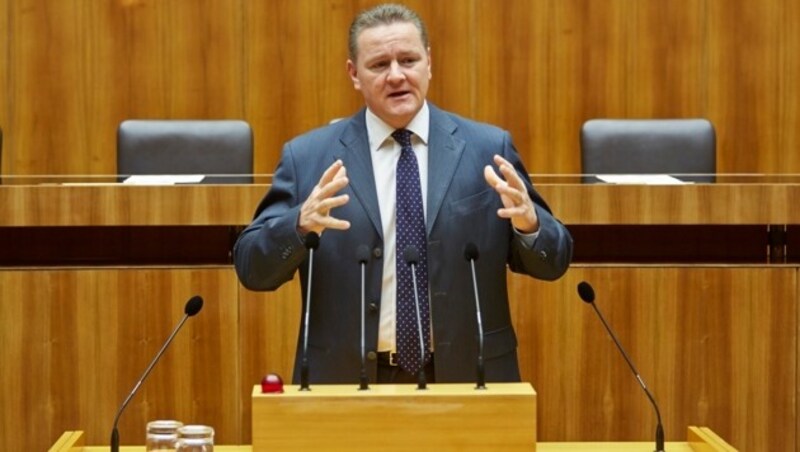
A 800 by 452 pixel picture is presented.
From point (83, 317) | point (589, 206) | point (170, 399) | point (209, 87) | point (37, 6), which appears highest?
point (37, 6)

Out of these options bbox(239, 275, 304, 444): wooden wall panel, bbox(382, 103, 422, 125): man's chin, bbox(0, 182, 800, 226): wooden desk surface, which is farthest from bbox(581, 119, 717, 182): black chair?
bbox(382, 103, 422, 125): man's chin

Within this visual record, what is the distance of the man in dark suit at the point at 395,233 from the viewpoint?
8.72 ft

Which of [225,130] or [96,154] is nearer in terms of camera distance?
[225,130]

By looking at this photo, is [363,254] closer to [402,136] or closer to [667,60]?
[402,136]

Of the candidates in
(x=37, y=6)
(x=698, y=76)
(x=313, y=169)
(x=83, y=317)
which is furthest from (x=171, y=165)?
(x=698, y=76)

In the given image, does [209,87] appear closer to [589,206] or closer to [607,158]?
[607,158]

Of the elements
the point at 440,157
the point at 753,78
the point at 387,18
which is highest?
the point at 753,78

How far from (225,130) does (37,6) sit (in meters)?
1.60

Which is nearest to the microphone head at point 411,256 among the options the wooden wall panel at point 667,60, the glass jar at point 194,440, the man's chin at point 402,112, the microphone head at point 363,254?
the microphone head at point 363,254

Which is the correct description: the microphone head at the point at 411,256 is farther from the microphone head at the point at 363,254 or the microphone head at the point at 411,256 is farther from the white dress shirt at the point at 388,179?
the white dress shirt at the point at 388,179

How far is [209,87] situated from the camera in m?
5.86

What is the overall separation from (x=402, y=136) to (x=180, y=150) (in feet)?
6.82

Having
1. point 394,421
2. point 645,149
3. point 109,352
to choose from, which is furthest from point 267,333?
point 645,149

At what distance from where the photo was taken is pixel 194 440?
87.6 inches
